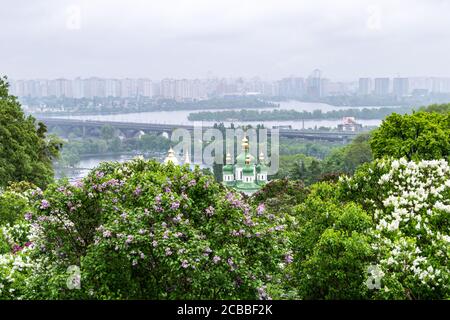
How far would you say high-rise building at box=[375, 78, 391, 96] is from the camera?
543 ft

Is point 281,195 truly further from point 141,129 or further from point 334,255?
point 141,129

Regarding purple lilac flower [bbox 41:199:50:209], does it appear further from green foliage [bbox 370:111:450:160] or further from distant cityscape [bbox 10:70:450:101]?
distant cityscape [bbox 10:70:450:101]

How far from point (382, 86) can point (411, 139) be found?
491 ft

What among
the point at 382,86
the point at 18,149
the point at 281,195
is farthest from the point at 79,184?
the point at 382,86

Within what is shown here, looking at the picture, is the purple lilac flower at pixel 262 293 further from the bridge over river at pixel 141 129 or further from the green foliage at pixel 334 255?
the bridge over river at pixel 141 129

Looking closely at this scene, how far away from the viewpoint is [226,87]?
177 m

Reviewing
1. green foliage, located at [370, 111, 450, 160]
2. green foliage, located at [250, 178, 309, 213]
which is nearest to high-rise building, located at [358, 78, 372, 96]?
green foliage, located at [250, 178, 309, 213]

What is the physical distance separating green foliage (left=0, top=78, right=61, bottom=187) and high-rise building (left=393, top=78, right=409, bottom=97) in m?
145

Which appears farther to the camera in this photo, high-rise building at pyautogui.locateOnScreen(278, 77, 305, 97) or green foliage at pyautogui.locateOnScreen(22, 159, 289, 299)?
high-rise building at pyautogui.locateOnScreen(278, 77, 305, 97)

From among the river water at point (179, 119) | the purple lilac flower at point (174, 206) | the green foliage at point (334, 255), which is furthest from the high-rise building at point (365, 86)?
the purple lilac flower at point (174, 206)

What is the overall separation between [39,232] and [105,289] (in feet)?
4.46

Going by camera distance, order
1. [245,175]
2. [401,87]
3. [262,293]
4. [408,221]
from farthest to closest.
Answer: [401,87], [245,175], [408,221], [262,293]

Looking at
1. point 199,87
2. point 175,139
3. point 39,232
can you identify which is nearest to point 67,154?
point 175,139
